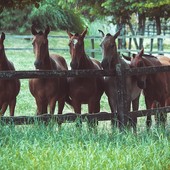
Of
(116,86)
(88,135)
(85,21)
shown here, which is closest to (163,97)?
(116,86)

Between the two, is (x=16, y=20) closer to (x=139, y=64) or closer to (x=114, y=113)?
(x=139, y=64)

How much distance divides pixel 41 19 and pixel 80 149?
99.1ft

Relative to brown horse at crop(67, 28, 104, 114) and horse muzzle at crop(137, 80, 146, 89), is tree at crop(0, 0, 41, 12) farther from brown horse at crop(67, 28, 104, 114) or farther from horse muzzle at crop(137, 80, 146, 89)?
horse muzzle at crop(137, 80, 146, 89)

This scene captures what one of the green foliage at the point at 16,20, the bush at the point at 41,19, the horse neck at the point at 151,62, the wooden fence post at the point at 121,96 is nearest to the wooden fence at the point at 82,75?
the wooden fence post at the point at 121,96

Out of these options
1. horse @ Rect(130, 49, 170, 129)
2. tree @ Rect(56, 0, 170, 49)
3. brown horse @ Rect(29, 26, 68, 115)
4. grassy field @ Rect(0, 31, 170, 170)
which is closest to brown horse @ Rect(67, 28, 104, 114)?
brown horse @ Rect(29, 26, 68, 115)

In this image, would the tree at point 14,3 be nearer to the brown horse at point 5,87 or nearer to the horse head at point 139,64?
the brown horse at point 5,87

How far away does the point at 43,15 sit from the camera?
3609cm

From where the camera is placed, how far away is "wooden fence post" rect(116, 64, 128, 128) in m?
8.47

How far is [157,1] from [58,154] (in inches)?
446

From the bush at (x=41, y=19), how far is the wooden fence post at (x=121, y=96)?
27383mm

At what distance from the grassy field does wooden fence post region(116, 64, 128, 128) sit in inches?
14.8

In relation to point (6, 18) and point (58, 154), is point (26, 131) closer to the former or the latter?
point (58, 154)

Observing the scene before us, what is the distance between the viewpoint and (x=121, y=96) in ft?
27.9

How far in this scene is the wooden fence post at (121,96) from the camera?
847 centimetres
